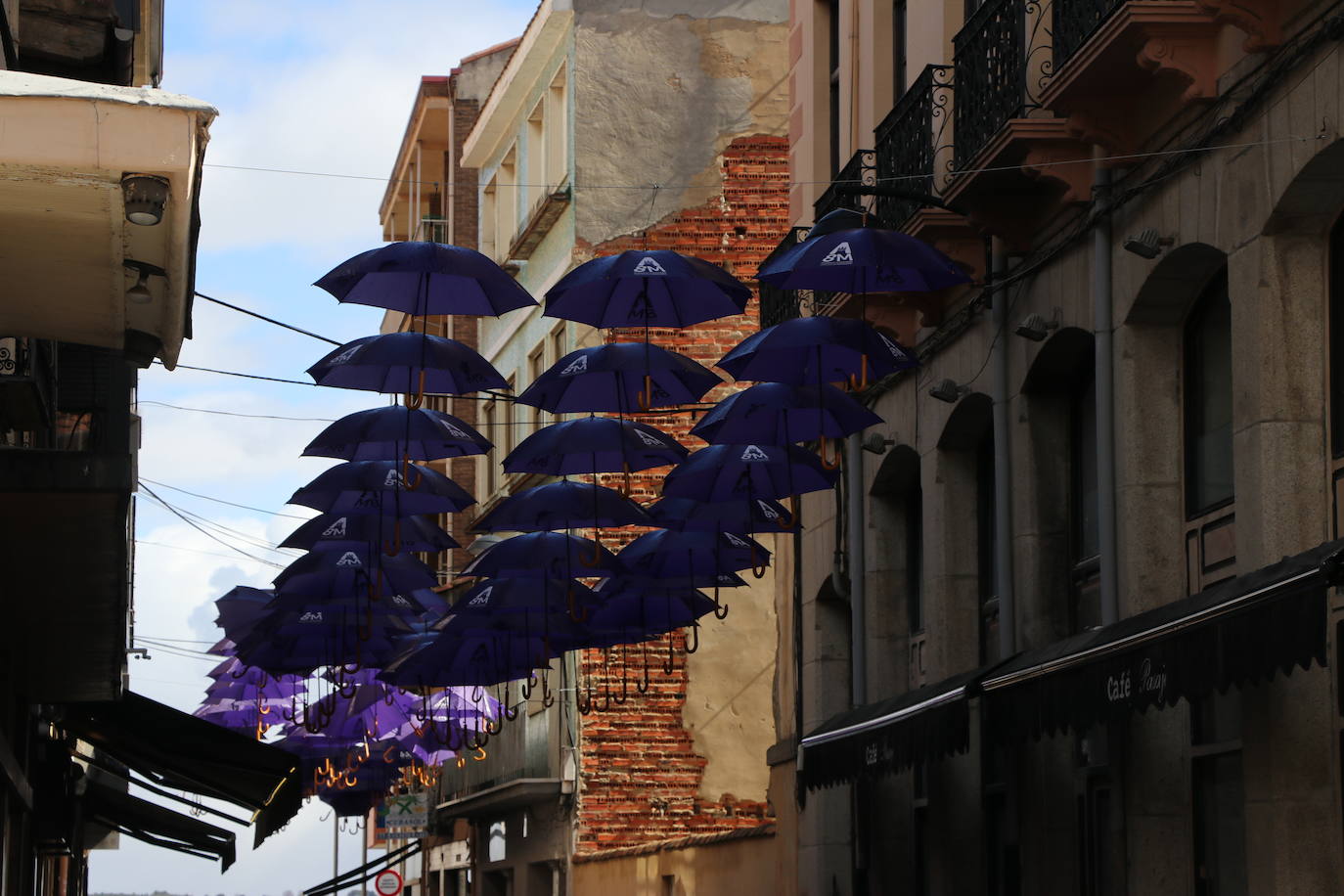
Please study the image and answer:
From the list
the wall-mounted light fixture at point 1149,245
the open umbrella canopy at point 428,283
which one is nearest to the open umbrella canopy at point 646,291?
the open umbrella canopy at point 428,283

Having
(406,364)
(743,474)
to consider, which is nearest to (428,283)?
Answer: (406,364)

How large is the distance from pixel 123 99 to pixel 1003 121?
11.3m

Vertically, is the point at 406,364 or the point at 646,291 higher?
the point at 646,291

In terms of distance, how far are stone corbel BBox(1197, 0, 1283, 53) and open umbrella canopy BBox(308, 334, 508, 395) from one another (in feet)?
19.6

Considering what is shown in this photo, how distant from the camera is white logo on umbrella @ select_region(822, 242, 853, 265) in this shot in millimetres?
14000

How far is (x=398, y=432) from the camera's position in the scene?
59.4 feet

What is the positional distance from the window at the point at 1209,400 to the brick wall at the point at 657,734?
17.5m

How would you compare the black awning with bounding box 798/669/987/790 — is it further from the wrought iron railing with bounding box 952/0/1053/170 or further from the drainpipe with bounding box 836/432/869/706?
the wrought iron railing with bounding box 952/0/1053/170

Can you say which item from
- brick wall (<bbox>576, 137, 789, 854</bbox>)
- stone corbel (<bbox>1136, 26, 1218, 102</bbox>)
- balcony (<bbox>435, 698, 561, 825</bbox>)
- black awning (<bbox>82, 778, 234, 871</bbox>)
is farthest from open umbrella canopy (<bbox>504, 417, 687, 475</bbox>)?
brick wall (<bbox>576, 137, 789, 854</bbox>)

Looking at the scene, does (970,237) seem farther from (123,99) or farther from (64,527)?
(123,99)

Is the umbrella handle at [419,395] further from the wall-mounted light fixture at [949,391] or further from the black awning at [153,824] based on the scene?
the black awning at [153,824]

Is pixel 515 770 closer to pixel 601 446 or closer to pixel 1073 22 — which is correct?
pixel 601 446

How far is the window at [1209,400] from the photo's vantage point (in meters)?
14.1

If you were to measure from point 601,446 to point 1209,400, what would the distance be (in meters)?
5.26
